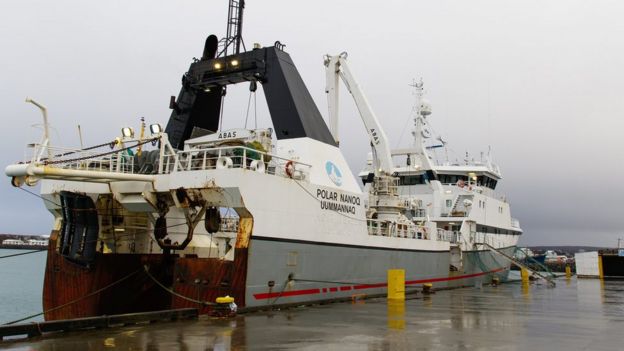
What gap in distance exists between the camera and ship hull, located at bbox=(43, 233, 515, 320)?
42.3 ft

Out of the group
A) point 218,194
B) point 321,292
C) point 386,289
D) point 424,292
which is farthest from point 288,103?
point 424,292

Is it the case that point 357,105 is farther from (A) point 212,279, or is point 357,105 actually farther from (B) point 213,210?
(A) point 212,279

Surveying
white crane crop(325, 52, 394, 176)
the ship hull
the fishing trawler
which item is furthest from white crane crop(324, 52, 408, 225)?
the ship hull

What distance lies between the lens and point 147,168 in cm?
1466

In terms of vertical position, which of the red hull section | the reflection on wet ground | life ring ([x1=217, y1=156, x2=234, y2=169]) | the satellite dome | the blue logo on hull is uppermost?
the satellite dome

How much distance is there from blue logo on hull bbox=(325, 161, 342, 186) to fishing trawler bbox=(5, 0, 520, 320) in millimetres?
44

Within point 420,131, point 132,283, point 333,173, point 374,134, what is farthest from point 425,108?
point 132,283

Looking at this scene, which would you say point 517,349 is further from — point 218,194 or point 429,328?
point 218,194

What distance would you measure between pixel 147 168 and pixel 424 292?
11.3 meters

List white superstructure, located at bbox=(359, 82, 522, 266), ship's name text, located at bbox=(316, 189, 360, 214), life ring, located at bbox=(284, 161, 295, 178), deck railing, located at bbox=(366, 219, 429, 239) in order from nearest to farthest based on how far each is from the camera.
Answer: life ring, located at bbox=(284, 161, 295, 178)
ship's name text, located at bbox=(316, 189, 360, 214)
deck railing, located at bbox=(366, 219, 429, 239)
white superstructure, located at bbox=(359, 82, 522, 266)

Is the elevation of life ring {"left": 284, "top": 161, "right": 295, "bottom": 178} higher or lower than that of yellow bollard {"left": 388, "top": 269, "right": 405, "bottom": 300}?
higher

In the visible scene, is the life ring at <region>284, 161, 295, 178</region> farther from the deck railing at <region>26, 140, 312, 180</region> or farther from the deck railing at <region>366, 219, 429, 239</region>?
the deck railing at <region>366, 219, 429, 239</region>

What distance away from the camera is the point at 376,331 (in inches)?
410

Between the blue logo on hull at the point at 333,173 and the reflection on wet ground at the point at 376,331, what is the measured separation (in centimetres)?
382
